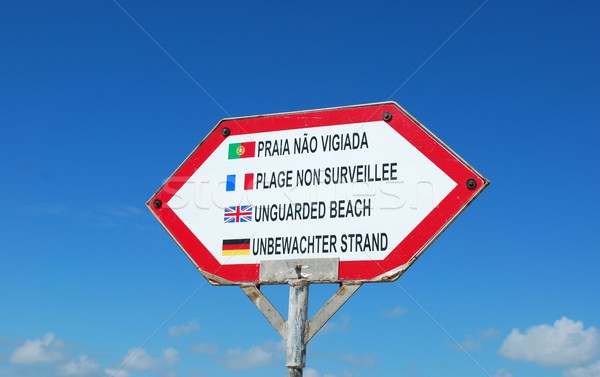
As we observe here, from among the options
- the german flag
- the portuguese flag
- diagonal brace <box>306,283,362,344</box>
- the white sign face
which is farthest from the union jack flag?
diagonal brace <box>306,283,362,344</box>

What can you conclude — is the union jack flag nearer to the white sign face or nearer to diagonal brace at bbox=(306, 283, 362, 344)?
the white sign face

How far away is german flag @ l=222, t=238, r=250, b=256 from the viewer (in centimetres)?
452

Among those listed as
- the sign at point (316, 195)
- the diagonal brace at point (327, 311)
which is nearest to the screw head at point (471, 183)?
the sign at point (316, 195)

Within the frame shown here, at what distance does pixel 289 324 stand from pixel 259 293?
0.37 meters

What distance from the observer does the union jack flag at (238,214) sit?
4602 millimetres

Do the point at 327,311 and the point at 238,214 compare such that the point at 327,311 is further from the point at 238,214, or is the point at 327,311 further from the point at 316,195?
the point at 238,214

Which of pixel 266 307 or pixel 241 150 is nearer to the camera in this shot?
pixel 266 307

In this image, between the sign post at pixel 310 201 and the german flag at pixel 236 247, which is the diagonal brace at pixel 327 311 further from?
the german flag at pixel 236 247

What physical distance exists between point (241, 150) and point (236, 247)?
735 millimetres

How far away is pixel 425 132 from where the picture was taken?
14.1ft

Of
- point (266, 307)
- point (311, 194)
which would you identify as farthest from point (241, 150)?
point (266, 307)

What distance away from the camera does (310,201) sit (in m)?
4.43

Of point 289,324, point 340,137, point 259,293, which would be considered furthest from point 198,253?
point 340,137

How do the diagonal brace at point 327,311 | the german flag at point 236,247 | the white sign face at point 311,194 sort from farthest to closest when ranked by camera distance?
1. the german flag at point 236,247
2. the white sign face at point 311,194
3. the diagonal brace at point 327,311
